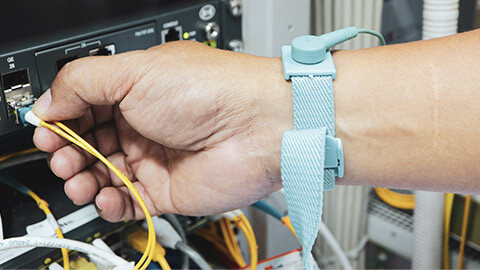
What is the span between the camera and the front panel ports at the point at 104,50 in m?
0.73

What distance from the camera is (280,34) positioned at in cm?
90

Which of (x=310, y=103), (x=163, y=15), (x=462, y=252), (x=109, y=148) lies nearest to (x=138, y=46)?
(x=163, y=15)

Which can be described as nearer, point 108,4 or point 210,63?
point 210,63

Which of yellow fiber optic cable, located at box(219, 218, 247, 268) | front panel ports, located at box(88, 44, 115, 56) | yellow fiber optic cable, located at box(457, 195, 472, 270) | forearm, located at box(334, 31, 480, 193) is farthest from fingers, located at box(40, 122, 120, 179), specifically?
yellow fiber optic cable, located at box(457, 195, 472, 270)

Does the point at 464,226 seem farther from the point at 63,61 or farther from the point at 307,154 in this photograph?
the point at 63,61

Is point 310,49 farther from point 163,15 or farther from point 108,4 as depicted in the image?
point 108,4

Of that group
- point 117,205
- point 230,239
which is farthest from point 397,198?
point 117,205

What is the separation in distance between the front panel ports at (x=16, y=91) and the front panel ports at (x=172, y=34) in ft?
0.69

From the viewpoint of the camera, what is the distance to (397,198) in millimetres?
1164

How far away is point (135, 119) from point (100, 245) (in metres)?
0.18

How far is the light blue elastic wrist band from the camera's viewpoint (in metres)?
0.62

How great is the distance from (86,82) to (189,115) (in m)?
0.14

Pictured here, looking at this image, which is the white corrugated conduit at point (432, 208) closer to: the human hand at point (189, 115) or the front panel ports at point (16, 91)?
the human hand at point (189, 115)

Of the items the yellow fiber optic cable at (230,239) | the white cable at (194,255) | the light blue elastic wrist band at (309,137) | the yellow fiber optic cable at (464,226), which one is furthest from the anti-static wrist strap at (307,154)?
the yellow fiber optic cable at (464,226)
